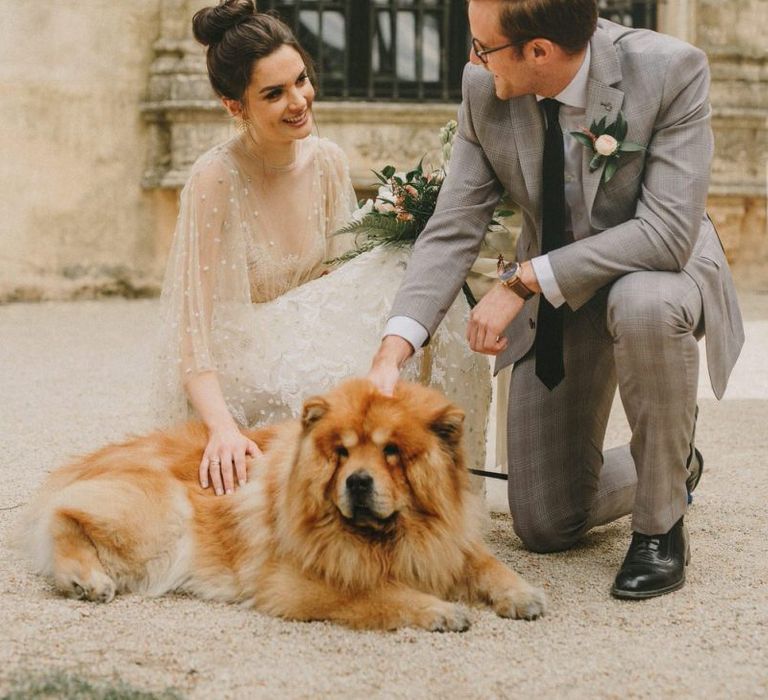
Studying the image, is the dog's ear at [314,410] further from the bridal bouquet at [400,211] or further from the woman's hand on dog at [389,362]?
the bridal bouquet at [400,211]

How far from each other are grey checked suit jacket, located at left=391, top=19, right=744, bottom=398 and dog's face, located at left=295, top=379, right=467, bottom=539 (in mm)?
469

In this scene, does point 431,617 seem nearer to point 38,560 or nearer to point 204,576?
point 204,576

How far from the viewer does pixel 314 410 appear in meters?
2.75

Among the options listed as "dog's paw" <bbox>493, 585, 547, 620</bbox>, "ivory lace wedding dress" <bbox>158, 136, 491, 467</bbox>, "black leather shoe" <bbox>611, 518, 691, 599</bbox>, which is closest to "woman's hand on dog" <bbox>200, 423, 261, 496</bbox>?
"ivory lace wedding dress" <bbox>158, 136, 491, 467</bbox>

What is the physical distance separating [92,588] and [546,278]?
141 centimetres

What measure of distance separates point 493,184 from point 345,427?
1.03 meters

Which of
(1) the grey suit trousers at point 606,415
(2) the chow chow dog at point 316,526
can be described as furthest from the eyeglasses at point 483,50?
(2) the chow chow dog at point 316,526

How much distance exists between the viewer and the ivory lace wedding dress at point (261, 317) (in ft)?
12.1

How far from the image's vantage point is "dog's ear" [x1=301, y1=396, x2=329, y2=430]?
2744mm

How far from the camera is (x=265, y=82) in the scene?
3.65 meters

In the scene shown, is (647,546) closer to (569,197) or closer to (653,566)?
(653,566)

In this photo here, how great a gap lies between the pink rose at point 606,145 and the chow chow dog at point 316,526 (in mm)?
790

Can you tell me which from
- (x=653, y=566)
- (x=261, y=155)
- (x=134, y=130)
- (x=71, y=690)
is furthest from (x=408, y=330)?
(x=134, y=130)

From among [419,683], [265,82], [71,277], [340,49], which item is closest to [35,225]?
[71,277]
